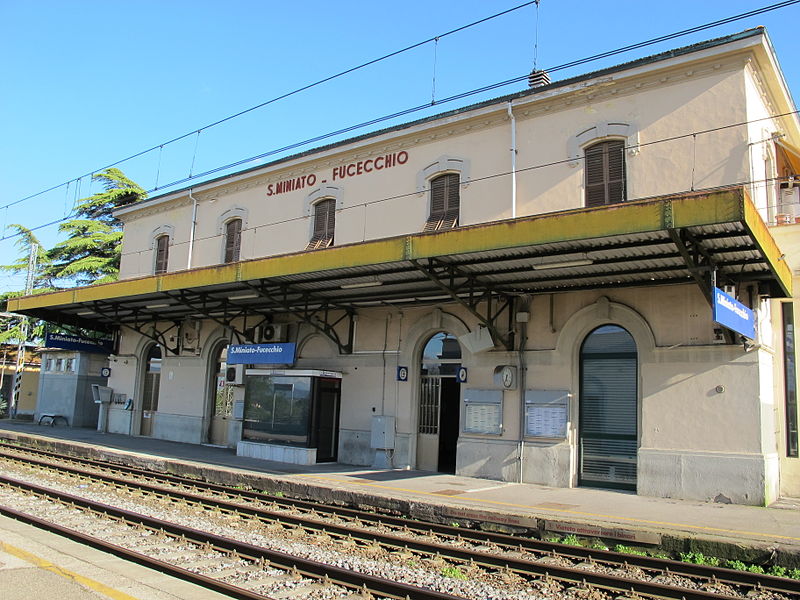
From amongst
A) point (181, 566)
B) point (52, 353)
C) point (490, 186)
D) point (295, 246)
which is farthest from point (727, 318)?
point (52, 353)

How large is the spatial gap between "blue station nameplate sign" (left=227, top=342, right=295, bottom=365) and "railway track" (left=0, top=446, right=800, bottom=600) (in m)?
5.77

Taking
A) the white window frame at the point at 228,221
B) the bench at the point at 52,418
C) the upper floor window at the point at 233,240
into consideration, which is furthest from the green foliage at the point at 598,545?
the bench at the point at 52,418

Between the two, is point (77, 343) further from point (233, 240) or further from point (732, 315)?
point (732, 315)

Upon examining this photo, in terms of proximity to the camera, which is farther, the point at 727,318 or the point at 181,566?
the point at 727,318

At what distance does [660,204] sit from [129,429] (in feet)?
71.5

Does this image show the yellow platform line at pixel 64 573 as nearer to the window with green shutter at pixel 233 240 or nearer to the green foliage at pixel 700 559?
the green foliage at pixel 700 559

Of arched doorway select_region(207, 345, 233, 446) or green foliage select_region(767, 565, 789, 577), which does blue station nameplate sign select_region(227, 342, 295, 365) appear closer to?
arched doorway select_region(207, 345, 233, 446)

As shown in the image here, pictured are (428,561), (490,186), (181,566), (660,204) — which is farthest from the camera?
(490,186)

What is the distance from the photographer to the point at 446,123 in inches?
644

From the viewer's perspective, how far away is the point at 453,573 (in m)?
7.80

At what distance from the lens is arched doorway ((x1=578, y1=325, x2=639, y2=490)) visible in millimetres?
13352

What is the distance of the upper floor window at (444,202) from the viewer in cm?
1630

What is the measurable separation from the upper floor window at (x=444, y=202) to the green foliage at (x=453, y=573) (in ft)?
31.6

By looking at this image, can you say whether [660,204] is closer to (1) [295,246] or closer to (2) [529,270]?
(2) [529,270]
